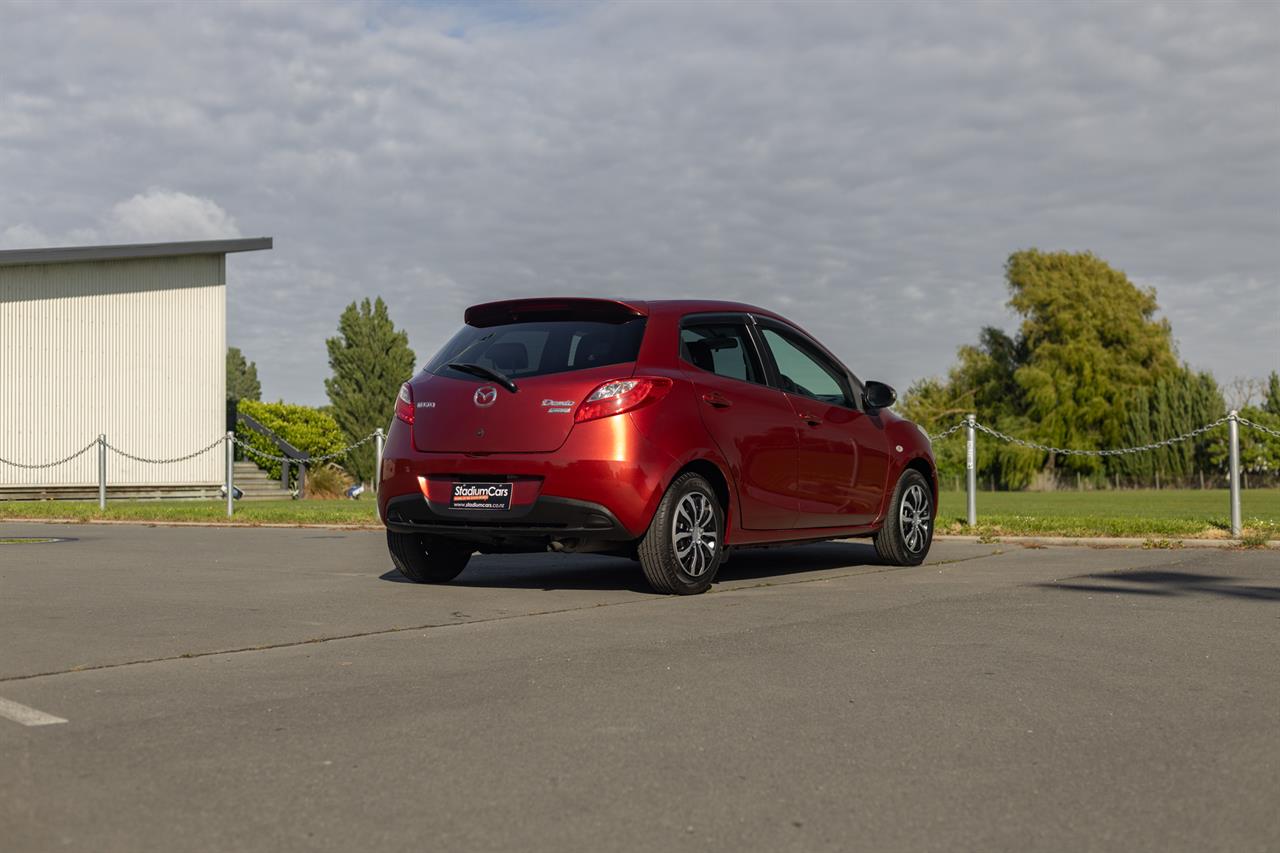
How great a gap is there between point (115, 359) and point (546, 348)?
78.4 feet

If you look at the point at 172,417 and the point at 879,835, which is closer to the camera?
the point at 879,835

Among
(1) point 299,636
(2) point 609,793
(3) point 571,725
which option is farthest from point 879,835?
(1) point 299,636

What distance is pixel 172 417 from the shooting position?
30.7 m

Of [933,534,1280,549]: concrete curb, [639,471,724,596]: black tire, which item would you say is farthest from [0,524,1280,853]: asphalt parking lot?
[933,534,1280,549]: concrete curb

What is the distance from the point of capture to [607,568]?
10.7 metres

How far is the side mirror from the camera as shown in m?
10.5

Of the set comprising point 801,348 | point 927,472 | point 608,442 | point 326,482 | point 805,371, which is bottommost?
point 326,482

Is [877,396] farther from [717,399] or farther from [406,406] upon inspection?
[406,406]

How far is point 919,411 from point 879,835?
57888mm

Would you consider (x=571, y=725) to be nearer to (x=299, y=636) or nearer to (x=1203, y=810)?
(x=1203, y=810)

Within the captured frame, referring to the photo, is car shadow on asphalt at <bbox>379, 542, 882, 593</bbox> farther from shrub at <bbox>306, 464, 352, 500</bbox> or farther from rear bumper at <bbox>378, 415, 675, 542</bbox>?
shrub at <bbox>306, 464, 352, 500</bbox>

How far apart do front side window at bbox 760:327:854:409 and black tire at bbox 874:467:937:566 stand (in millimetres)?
935

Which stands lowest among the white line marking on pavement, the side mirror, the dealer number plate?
the white line marking on pavement

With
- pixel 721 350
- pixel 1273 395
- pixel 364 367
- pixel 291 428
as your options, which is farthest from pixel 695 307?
pixel 1273 395
